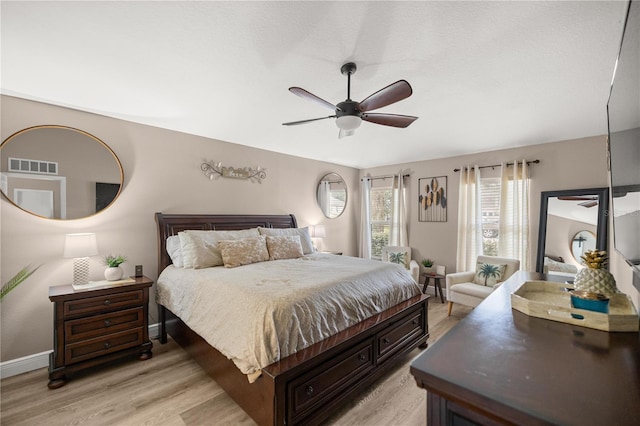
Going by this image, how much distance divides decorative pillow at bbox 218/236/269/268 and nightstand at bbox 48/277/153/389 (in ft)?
2.60

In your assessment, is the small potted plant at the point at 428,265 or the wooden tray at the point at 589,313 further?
the small potted plant at the point at 428,265

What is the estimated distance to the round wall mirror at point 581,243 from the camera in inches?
133

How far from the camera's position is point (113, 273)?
2.77m

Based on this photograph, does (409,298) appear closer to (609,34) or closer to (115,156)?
(609,34)

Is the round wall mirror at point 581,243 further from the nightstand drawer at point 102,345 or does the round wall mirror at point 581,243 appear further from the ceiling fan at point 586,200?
the nightstand drawer at point 102,345

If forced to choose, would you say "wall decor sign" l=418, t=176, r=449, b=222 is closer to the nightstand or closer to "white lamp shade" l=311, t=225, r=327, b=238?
"white lamp shade" l=311, t=225, r=327, b=238

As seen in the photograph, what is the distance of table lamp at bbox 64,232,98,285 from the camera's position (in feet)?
8.24

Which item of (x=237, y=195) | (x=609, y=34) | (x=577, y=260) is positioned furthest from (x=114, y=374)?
(x=577, y=260)

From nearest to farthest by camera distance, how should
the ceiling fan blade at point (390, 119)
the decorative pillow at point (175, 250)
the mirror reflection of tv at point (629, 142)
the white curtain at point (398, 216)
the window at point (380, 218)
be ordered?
the mirror reflection of tv at point (629, 142) < the ceiling fan blade at point (390, 119) < the decorative pillow at point (175, 250) < the white curtain at point (398, 216) < the window at point (380, 218)

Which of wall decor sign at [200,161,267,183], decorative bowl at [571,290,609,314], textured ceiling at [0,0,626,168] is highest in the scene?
textured ceiling at [0,0,626,168]

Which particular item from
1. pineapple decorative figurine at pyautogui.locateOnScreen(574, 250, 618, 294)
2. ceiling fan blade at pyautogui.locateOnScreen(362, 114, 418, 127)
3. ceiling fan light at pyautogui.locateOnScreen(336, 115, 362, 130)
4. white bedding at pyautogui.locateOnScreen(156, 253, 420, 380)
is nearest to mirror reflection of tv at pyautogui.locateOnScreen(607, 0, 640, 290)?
pineapple decorative figurine at pyautogui.locateOnScreen(574, 250, 618, 294)

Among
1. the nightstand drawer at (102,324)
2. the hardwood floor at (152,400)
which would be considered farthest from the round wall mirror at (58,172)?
the hardwood floor at (152,400)

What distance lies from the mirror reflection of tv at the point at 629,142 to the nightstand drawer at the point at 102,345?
3506 millimetres

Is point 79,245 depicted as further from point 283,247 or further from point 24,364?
point 283,247
